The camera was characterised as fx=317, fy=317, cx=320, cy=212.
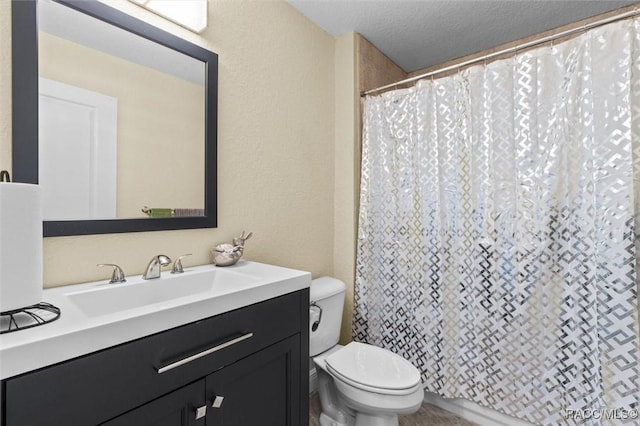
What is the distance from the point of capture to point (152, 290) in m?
1.18

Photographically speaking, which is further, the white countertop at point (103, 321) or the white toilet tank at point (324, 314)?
the white toilet tank at point (324, 314)

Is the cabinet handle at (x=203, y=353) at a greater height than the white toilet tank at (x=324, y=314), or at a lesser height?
greater

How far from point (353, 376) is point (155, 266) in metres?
0.99

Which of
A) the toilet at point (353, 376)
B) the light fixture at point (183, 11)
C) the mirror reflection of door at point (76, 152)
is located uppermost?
the light fixture at point (183, 11)

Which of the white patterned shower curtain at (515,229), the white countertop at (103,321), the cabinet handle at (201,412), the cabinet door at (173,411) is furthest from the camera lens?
the white patterned shower curtain at (515,229)

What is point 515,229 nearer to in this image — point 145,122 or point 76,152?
point 145,122

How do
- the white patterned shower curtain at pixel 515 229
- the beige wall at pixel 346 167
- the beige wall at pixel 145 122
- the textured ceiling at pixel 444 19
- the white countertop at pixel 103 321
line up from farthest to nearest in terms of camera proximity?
the beige wall at pixel 346 167, the textured ceiling at pixel 444 19, the white patterned shower curtain at pixel 515 229, the beige wall at pixel 145 122, the white countertop at pixel 103 321

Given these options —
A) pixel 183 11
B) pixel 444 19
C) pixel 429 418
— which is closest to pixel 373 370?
pixel 429 418

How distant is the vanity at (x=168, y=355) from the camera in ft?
2.17

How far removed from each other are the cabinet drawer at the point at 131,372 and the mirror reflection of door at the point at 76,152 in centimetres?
61

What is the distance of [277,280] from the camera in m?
1.15

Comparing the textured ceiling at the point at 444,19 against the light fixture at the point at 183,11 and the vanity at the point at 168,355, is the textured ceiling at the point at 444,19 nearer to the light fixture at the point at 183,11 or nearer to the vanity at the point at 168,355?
the light fixture at the point at 183,11

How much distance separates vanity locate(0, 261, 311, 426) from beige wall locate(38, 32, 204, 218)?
0.35 metres

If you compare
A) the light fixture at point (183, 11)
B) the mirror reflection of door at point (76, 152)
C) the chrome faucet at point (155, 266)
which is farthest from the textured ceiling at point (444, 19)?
the chrome faucet at point (155, 266)
